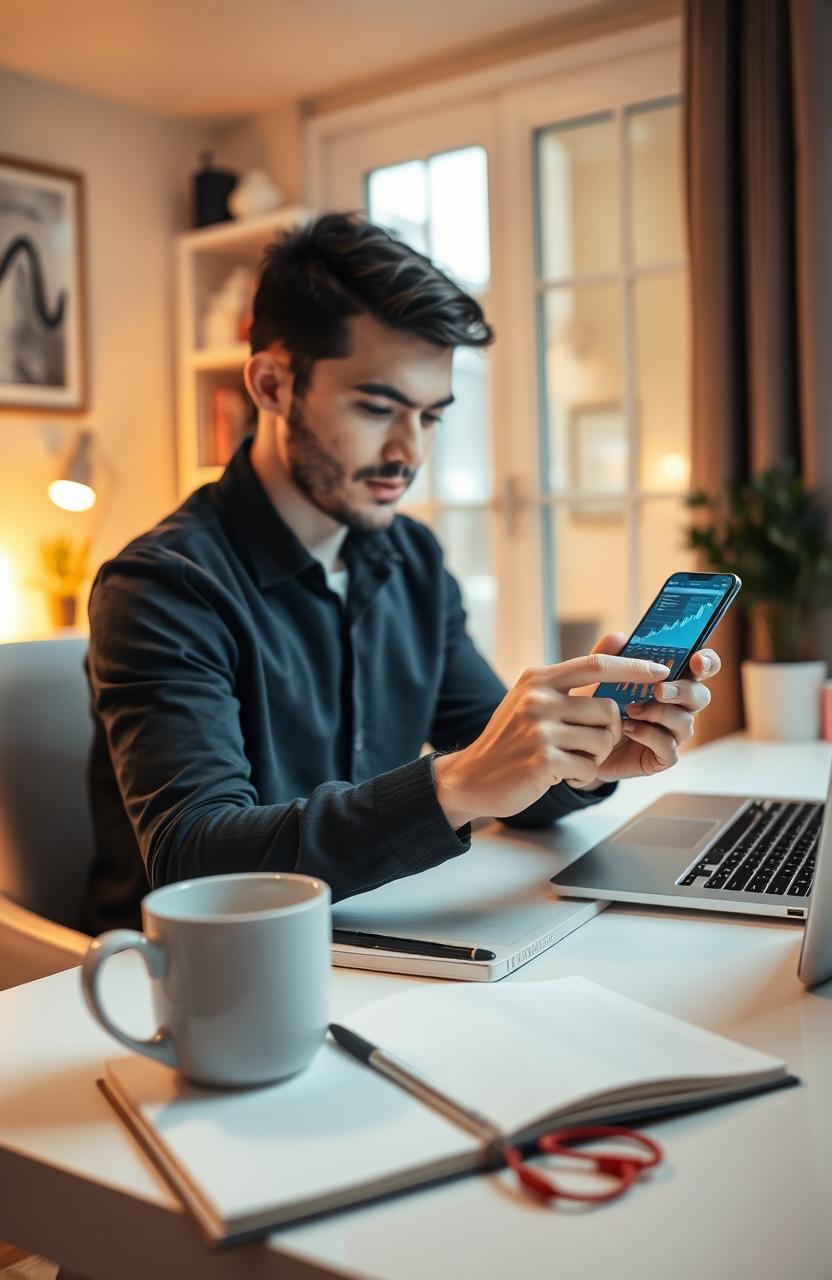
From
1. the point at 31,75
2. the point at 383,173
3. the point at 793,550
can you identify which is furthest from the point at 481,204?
the point at 793,550

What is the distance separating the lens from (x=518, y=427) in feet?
10.2

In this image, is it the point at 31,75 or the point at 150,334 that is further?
the point at 150,334

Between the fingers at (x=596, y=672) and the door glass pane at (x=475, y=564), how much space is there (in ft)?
7.67

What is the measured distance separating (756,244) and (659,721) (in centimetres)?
172

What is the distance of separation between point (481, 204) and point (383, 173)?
1.27 feet

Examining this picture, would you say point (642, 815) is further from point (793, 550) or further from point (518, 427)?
point (518, 427)

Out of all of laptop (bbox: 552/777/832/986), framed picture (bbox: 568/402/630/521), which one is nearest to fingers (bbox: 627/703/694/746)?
laptop (bbox: 552/777/832/986)

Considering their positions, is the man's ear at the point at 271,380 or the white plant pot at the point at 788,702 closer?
the man's ear at the point at 271,380

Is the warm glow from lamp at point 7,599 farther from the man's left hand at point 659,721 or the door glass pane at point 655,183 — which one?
the man's left hand at point 659,721

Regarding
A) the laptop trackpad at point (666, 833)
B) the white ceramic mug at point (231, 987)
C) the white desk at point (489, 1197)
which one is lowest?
the white desk at point (489, 1197)

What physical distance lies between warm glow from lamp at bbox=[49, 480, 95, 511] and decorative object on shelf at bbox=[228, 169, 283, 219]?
954mm

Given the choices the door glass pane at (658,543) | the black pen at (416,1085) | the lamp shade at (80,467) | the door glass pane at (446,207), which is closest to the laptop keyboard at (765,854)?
the black pen at (416,1085)

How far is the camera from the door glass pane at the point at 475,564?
324 centimetres

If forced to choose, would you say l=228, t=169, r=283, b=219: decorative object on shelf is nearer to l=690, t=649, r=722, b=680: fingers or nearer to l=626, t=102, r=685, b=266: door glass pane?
l=626, t=102, r=685, b=266: door glass pane
